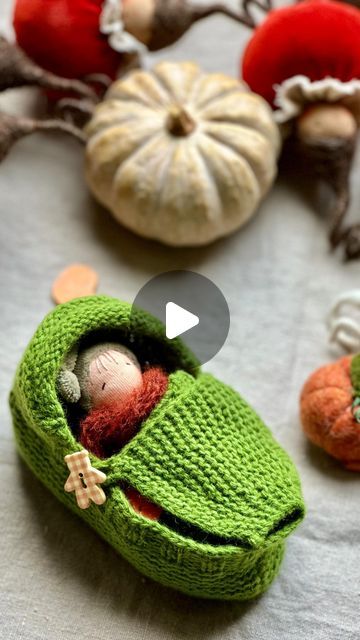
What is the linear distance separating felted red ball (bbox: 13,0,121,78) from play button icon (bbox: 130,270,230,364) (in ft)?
1.29

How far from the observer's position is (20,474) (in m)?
0.95

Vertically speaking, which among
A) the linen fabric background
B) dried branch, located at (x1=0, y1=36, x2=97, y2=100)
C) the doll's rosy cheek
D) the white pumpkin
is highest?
dried branch, located at (x1=0, y1=36, x2=97, y2=100)

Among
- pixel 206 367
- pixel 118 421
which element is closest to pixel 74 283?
pixel 206 367

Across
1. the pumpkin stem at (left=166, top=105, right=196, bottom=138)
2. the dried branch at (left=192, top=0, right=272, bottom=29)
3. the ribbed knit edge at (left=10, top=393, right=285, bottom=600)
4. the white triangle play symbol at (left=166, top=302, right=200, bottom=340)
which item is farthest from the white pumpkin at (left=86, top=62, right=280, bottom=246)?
the ribbed knit edge at (left=10, top=393, right=285, bottom=600)

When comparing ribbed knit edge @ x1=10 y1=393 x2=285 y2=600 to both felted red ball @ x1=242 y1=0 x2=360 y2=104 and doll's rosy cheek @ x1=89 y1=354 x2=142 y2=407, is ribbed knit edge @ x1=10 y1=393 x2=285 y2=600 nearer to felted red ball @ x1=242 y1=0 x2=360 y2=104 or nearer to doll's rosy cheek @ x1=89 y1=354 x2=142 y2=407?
doll's rosy cheek @ x1=89 y1=354 x2=142 y2=407

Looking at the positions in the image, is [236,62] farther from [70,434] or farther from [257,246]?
[70,434]

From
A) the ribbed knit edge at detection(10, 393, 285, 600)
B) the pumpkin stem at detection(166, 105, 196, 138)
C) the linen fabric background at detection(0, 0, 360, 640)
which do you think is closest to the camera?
the ribbed knit edge at detection(10, 393, 285, 600)

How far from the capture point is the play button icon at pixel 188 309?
847 millimetres

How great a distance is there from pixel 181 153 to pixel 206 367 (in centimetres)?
29

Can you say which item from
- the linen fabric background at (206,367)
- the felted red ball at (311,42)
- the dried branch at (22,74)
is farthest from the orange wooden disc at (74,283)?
the felted red ball at (311,42)

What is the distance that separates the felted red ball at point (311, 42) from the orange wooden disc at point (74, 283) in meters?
0.39

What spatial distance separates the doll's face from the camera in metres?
0.80

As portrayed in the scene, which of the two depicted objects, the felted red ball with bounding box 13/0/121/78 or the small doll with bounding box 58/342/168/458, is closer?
the small doll with bounding box 58/342/168/458

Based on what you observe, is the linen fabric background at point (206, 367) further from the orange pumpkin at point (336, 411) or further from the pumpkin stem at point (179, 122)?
the pumpkin stem at point (179, 122)
